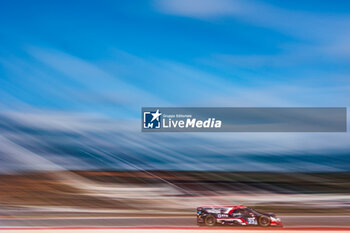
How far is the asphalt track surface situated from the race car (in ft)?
2.75

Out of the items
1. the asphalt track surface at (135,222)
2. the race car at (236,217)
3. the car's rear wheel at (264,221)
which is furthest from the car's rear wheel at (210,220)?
the car's rear wheel at (264,221)

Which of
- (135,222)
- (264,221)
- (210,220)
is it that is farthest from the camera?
(135,222)

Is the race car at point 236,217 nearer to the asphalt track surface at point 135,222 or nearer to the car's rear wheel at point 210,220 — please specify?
the car's rear wheel at point 210,220

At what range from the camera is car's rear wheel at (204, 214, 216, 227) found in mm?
8814

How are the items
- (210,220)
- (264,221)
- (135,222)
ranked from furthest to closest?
(135,222)
(210,220)
(264,221)

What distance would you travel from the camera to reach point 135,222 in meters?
9.97

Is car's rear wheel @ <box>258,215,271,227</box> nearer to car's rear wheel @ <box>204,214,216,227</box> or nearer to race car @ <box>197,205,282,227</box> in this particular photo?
race car @ <box>197,205,282,227</box>

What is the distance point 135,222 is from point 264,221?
11.8 feet

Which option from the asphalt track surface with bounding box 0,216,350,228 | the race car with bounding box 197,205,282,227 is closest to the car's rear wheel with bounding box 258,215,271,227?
the race car with bounding box 197,205,282,227

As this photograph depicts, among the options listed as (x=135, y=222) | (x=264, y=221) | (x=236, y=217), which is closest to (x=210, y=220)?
(x=236, y=217)

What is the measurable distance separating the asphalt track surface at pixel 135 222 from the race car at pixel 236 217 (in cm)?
Answer: 84

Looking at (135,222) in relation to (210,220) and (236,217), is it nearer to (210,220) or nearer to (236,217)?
(210,220)

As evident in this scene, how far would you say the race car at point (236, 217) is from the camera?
871 centimetres

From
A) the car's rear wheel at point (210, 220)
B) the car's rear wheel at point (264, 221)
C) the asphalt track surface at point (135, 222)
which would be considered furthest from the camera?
the asphalt track surface at point (135, 222)
